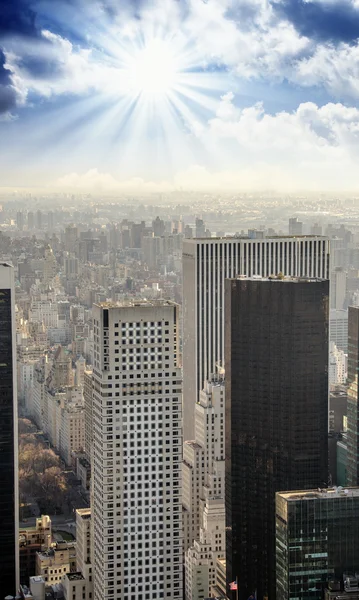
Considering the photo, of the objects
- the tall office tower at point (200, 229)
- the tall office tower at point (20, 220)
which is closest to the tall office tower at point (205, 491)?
the tall office tower at point (200, 229)

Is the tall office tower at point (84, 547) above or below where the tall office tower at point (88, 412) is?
below

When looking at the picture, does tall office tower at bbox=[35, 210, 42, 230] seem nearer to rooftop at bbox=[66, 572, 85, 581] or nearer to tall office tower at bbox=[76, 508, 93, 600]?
tall office tower at bbox=[76, 508, 93, 600]

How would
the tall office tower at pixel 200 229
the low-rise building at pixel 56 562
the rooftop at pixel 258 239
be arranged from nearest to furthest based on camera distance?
the low-rise building at pixel 56 562 < the tall office tower at pixel 200 229 < the rooftop at pixel 258 239

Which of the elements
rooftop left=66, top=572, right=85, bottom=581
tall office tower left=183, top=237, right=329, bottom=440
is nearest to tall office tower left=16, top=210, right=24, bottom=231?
tall office tower left=183, top=237, right=329, bottom=440

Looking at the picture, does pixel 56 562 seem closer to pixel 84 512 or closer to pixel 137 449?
pixel 84 512

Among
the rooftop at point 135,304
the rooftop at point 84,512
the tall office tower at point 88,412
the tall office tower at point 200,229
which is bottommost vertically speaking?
the rooftop at point 84,512

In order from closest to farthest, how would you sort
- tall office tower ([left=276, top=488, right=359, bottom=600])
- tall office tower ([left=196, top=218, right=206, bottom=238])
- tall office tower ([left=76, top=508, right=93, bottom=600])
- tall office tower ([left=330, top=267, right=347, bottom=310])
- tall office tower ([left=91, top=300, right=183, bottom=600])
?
tall office tower ([left=276, top=488, right=359, bottom=600])
tall office tower ([left=91, top=300, right=183, bottom=600])
tall office tower ([left=76, top=508, right=93, bottom=600])
tall office tower ([left=330, top=267, right=347, bottom=310])
tall office tower ([left=196, top=218, right=206, bottom=238])

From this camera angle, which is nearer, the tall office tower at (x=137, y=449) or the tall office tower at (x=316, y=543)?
the tall office tower at (x=316, y=543)

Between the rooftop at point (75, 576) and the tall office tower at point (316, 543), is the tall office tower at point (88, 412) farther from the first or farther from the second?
the tall office tower at point (316, 543)
